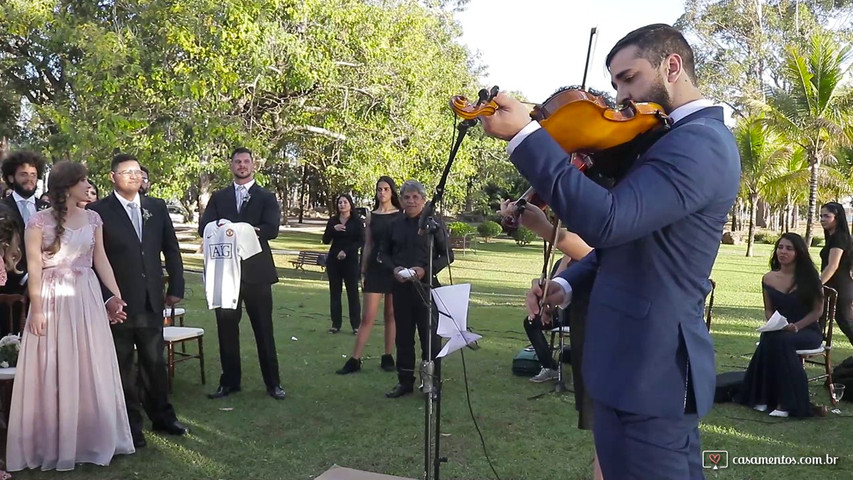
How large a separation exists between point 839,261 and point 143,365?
740 cm

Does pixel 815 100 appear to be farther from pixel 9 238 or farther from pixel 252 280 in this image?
pixel 9 238

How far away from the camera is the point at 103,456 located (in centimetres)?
473

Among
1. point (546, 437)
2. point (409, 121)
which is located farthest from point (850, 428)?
point (409, 121)

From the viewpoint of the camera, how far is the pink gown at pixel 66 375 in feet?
15.0

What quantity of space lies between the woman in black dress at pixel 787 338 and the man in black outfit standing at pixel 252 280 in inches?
174

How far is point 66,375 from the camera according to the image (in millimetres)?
4637

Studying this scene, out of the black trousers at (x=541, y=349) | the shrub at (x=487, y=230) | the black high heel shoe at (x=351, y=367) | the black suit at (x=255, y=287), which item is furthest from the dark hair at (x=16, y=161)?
the shrub at (x=487, y=230)

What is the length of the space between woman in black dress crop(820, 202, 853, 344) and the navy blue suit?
6.85 metres

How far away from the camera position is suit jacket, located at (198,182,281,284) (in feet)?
21.3

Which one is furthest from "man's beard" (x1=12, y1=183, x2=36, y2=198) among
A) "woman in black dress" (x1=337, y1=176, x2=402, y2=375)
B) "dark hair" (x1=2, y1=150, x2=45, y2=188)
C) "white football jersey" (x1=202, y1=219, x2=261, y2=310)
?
"woman in black dress" (x1=337, y1=176, x2=402, y2=375)

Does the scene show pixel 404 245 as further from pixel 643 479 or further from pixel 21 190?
pixel 643 479

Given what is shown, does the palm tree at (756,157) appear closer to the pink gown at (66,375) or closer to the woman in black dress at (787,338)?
the woman in black dress at (787,338)

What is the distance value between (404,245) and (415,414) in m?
1.71

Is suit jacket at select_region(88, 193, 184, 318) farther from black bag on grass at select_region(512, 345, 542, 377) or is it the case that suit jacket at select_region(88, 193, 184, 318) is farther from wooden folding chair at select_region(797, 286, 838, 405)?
wooden folding chair at select_region(797, 286, 838, 405)
